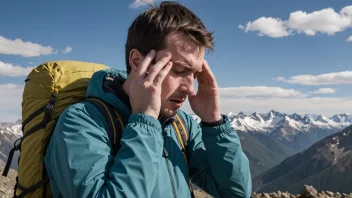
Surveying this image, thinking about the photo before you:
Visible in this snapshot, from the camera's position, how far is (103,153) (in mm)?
3824

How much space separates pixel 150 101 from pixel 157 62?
501mm

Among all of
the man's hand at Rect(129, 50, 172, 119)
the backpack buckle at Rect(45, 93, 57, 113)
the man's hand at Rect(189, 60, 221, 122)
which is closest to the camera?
the man's hand at Rect(129, 50, 172, 119)

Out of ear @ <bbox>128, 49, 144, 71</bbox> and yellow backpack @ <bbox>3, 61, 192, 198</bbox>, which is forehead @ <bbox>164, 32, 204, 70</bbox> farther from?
yellow backpack @ <bbox>3, 61, 192, 198</bbox>

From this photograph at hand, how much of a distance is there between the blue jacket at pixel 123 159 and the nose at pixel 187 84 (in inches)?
21.7

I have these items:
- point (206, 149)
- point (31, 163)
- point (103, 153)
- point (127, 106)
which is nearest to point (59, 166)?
point (103, 153)

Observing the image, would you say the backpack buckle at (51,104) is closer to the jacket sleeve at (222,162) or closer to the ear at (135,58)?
the ear at (135,58)

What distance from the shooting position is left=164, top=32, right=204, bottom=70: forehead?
14.4ft

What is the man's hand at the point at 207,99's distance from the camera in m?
5.11

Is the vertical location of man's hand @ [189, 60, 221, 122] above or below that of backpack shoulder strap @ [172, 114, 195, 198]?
above

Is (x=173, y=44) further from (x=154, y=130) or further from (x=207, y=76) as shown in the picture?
(x=154, y=130)

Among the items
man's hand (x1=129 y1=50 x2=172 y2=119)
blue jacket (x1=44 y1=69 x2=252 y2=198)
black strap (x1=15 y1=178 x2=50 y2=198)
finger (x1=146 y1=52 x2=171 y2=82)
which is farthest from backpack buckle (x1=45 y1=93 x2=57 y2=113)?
finger (x1=146 y1=52 x2=171 y2=82)

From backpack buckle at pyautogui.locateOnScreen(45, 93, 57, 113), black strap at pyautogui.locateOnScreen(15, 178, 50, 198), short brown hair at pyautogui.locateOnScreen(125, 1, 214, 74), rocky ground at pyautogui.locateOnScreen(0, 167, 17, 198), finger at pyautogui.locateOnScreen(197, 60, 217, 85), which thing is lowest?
rocky ground at pyautogui.locateOnScreen(0, 167, 17, 198)

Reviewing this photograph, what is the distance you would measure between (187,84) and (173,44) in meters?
0.55

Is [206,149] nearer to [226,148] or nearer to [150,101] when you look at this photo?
[226,148]
